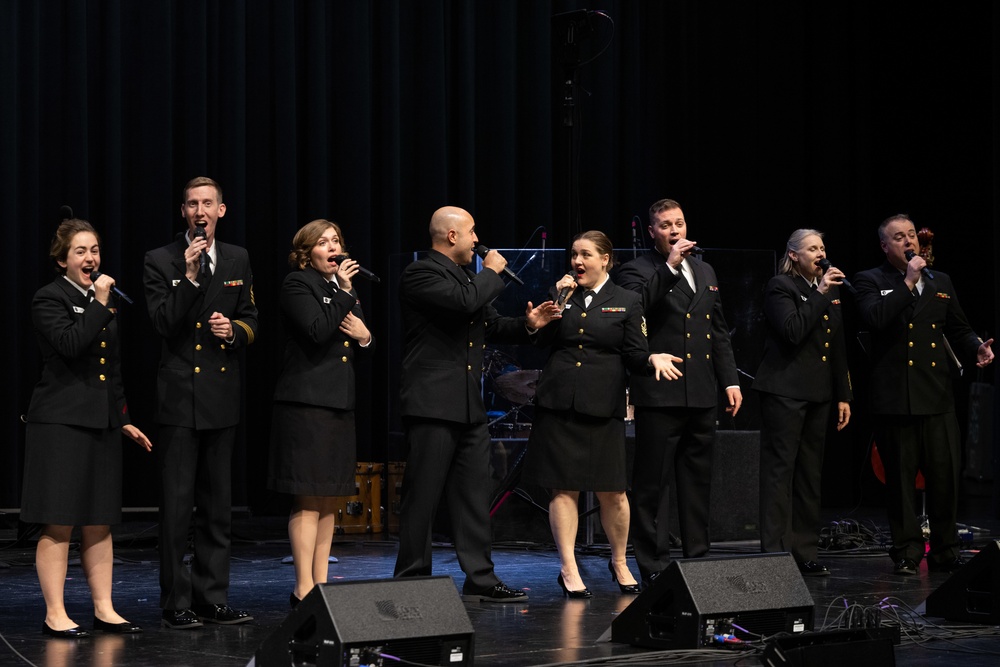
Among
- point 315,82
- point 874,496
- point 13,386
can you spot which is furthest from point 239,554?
point 874,496

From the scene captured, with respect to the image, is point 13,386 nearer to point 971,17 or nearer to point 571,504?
point 571,504

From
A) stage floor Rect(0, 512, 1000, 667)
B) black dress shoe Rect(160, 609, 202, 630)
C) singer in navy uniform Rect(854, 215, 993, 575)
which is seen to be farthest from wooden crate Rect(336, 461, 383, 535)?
black dress shoe Rect(160, 609, 202, 630)

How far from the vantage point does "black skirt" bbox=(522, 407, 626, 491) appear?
17.2 feet

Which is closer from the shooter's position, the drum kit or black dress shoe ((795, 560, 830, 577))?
black dress shoe ((795, 560, 830, 577))

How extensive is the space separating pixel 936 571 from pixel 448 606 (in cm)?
321

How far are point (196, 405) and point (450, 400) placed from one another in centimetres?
94

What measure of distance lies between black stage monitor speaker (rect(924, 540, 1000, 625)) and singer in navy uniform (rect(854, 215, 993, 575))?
127 centimetres

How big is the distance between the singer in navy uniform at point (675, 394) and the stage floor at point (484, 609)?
0.39 meters

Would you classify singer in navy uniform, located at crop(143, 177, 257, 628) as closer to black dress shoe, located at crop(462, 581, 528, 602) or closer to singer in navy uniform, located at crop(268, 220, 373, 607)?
singer in navy uniform, located at crop(268, 220, 373, 607)

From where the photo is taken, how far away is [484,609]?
16.3 ft

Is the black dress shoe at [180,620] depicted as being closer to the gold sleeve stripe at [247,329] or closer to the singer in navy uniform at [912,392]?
the gold sleeve stripe at [247,329]

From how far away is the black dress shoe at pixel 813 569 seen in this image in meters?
6.00

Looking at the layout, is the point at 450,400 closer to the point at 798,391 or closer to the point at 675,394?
the point at 675,394

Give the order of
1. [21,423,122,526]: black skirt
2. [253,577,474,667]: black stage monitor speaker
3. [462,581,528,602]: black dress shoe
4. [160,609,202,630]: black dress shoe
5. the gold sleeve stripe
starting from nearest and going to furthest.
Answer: [253,577,474,667]: black stage monitor speaker
[21,423,122,526]: black skirt
[160,609,202,630]: black dress shoe
the gold sleeve stripe
[462,581,528,602]: black dress shoe
